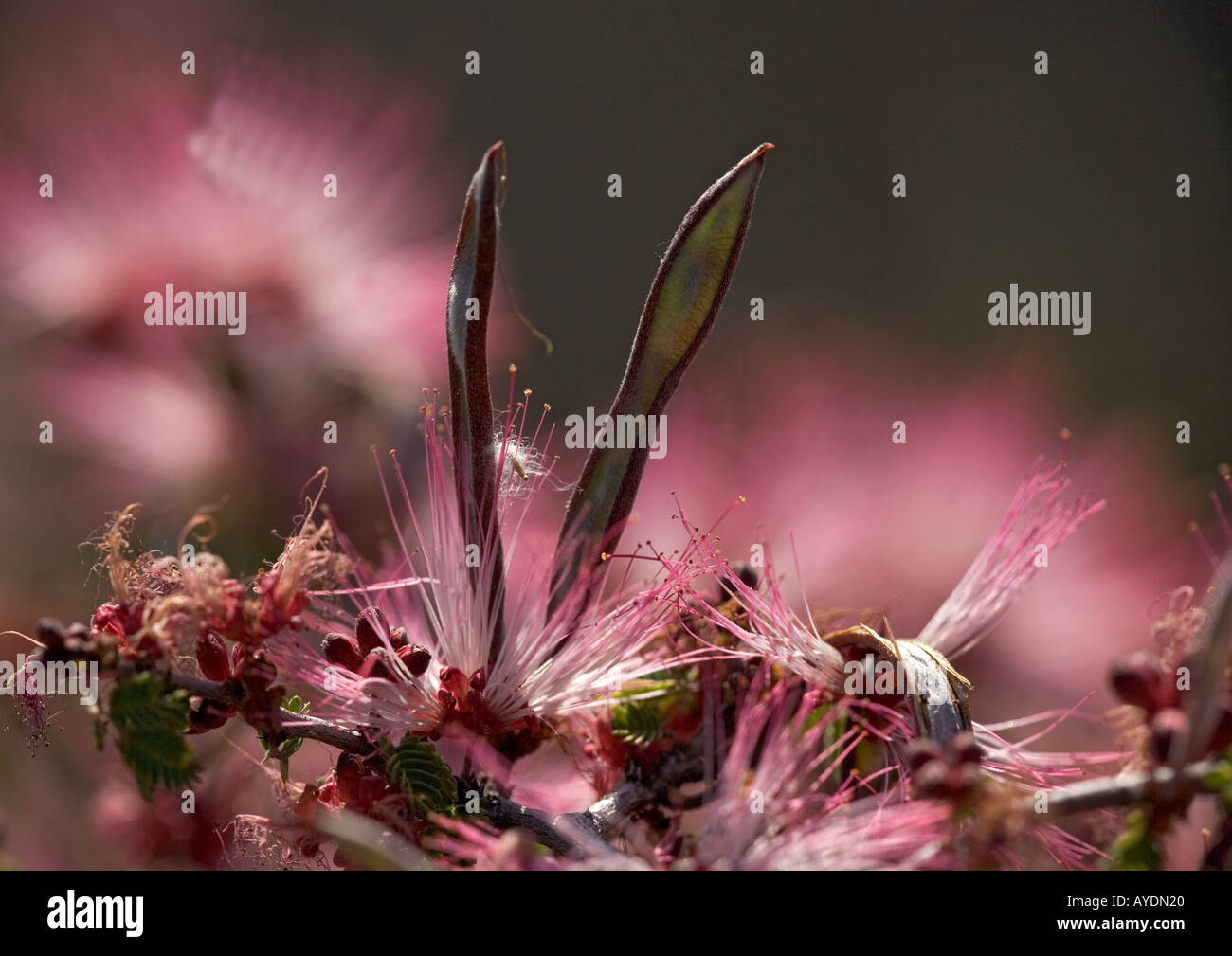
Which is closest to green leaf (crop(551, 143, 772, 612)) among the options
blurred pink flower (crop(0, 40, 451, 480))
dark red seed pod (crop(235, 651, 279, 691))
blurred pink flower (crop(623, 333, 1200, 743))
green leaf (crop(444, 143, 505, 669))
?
green leaf (crop(444, 143, 505, 669))

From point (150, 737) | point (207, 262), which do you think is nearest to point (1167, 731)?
point (150, 737)

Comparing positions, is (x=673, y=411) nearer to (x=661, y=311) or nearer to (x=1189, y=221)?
(x=661, y=311)

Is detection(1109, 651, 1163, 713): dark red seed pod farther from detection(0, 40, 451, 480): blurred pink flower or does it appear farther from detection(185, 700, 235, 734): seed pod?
detection(0, 40, 451, 480): blurred pink flower

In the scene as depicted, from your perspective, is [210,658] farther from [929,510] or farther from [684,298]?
[929,510]

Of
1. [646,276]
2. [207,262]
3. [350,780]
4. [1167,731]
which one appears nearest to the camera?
[1167,731]
